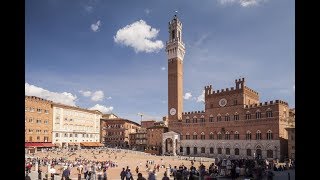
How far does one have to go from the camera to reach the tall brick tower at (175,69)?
6316cm

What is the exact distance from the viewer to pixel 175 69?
6525 cm

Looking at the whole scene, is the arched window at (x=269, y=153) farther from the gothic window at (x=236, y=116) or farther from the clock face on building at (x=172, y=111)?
the clock face on building at (x=172, y=111)

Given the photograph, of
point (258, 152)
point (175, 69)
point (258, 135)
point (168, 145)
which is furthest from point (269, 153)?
point (175, 69)

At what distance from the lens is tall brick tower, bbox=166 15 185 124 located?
207 feet

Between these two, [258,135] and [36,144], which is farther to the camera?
[36,144]

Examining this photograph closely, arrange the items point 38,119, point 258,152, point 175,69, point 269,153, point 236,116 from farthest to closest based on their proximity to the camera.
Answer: point 175,69, point 38,119, point 236,116, point 258,152, point 269,153

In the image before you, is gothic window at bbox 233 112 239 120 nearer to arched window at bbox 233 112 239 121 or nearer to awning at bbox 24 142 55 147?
arched window at bbox 233 112 239 121

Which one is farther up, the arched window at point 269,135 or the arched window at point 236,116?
the arched window at point 236,116

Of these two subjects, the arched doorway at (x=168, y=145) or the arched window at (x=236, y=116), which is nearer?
the arched window at (x=236, y=116)

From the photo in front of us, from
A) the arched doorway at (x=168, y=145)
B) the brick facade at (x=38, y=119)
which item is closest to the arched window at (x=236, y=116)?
the arched doorway at (x=168, y=145)

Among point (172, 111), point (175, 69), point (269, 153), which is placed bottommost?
point (269, 153)

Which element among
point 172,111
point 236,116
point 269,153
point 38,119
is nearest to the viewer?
point 269,153

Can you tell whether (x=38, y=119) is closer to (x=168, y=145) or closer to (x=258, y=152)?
(x=168, y=145)
